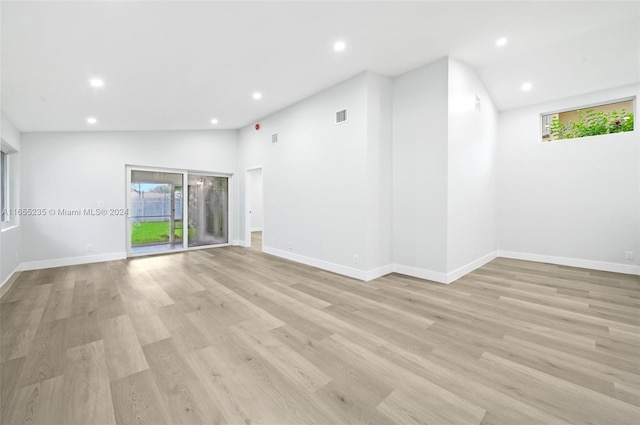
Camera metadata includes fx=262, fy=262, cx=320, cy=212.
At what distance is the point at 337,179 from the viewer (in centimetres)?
459

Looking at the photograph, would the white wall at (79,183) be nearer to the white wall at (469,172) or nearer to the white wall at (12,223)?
the white wall at (12,223)

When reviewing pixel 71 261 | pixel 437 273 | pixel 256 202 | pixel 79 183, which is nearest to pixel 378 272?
pixel 437 273

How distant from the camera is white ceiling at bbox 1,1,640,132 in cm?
243

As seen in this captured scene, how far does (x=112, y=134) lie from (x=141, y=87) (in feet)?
9.35

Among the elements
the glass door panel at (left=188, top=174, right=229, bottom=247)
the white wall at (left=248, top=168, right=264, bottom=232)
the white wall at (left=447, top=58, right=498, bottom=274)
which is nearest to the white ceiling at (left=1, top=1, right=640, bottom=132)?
the white wall at (left=447, top=58, right=498, bottom=274)

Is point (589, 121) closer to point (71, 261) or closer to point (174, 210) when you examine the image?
point (174, 210)

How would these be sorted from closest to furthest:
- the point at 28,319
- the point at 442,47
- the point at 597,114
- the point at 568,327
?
1. the point at 568,327
2. the point at 28,319
3. the point at 442,47
4. the point at 597,114

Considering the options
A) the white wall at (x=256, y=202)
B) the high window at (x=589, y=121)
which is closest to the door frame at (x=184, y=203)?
the white wall at (x=256, y=202)

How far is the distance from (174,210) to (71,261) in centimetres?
219

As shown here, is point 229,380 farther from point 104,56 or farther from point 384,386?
point 104,56

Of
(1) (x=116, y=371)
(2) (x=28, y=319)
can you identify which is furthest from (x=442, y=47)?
(2) (x=28, y=319)

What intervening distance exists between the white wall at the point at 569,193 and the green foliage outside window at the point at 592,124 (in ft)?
0.60

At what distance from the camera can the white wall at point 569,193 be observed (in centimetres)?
459

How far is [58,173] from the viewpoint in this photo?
5.20 m
